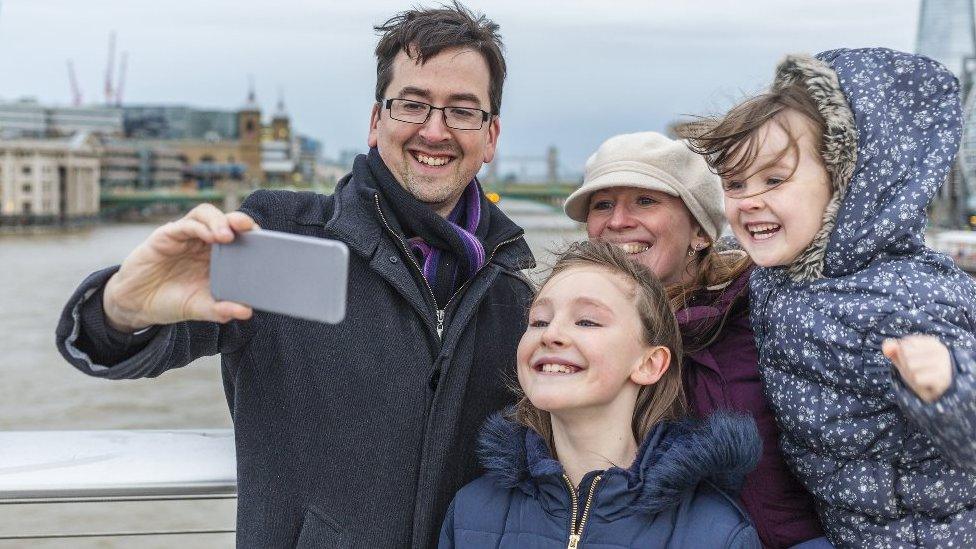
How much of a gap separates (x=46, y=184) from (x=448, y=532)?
3759 cm

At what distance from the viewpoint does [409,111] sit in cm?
138

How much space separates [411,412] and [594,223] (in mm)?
417

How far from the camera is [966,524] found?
3.49ft

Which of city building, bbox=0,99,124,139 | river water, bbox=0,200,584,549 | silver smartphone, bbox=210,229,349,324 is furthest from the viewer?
city building, bbox=0,99,124,139

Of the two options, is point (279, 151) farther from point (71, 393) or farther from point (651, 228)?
point (651, 228)

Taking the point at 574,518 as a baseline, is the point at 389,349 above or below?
above

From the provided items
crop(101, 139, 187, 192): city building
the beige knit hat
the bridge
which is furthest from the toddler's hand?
crop(101, 139, 187, 192): city building

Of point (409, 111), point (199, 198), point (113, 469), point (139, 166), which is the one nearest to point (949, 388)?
point (409, 111)

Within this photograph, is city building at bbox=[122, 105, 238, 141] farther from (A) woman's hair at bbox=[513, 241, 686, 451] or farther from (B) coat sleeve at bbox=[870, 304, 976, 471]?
(B) coat sleeve at bbox=[870, 304, 976, 471]

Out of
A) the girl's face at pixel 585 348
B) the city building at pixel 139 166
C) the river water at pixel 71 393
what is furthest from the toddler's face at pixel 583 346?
the city building at pixel 139 166

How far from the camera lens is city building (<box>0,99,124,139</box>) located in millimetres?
50625

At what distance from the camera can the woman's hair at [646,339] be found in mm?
1192

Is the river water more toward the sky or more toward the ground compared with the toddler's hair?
more toward the ground

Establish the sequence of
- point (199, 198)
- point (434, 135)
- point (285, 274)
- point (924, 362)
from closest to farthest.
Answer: point (285, 274) < point (924, 362) < point (434, 135) < point (199, 198)
